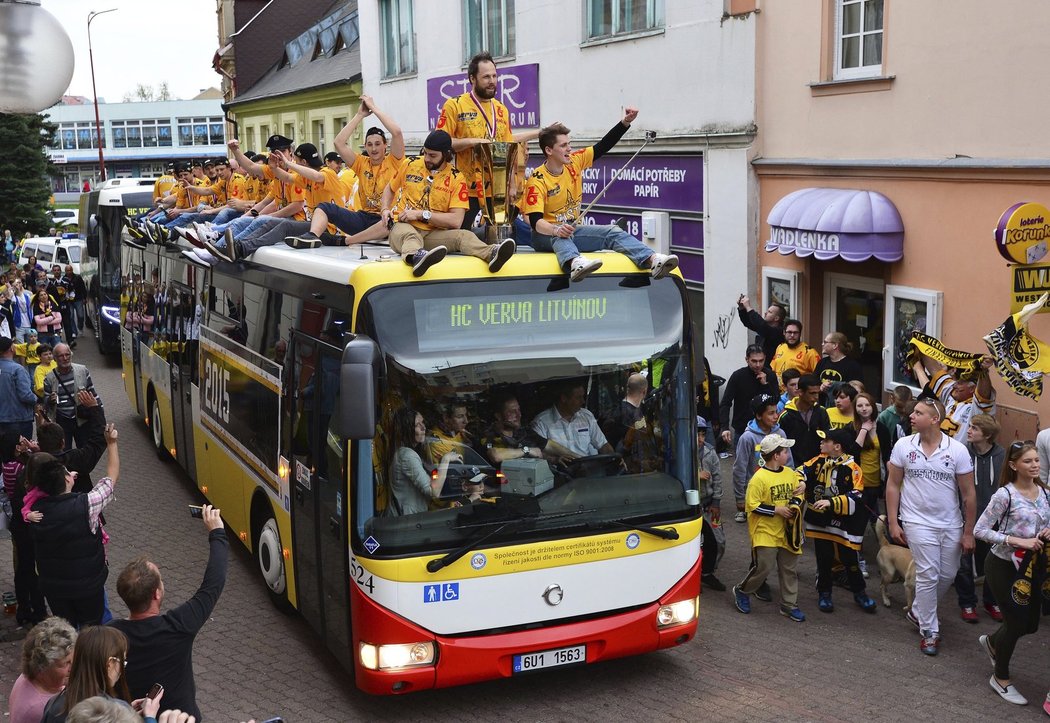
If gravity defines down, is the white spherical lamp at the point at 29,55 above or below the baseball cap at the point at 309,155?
above

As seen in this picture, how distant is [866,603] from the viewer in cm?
907

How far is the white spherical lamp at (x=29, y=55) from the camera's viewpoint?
3.89 metres

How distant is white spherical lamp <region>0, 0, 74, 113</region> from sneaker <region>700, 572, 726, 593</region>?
23.0ft

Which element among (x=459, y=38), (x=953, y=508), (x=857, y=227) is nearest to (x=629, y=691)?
(x=953, y=508)

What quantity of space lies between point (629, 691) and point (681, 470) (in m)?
1.51

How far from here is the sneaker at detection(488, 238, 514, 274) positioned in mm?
7039

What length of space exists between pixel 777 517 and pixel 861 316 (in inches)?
228

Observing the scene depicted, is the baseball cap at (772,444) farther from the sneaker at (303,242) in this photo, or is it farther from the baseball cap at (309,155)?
the baseball cap at (309,155)

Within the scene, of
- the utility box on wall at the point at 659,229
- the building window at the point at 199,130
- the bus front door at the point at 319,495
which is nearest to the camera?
the bus front door at the point at 319,495

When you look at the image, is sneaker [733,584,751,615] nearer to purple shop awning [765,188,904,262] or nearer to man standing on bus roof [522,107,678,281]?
man standing on bus roof [522,107,678,281]

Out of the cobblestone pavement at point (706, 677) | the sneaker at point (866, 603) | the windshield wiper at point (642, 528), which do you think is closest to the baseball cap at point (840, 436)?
the sneaker at point (866, 603)

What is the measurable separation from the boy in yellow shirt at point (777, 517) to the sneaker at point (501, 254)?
274cm

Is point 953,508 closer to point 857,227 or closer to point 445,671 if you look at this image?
point 445,671

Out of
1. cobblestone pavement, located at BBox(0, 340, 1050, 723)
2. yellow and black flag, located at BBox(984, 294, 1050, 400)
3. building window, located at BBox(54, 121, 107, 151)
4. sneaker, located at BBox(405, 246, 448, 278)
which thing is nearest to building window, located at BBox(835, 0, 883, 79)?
yellow and black flag, located at BBox(984, 294, 1050, 400)
